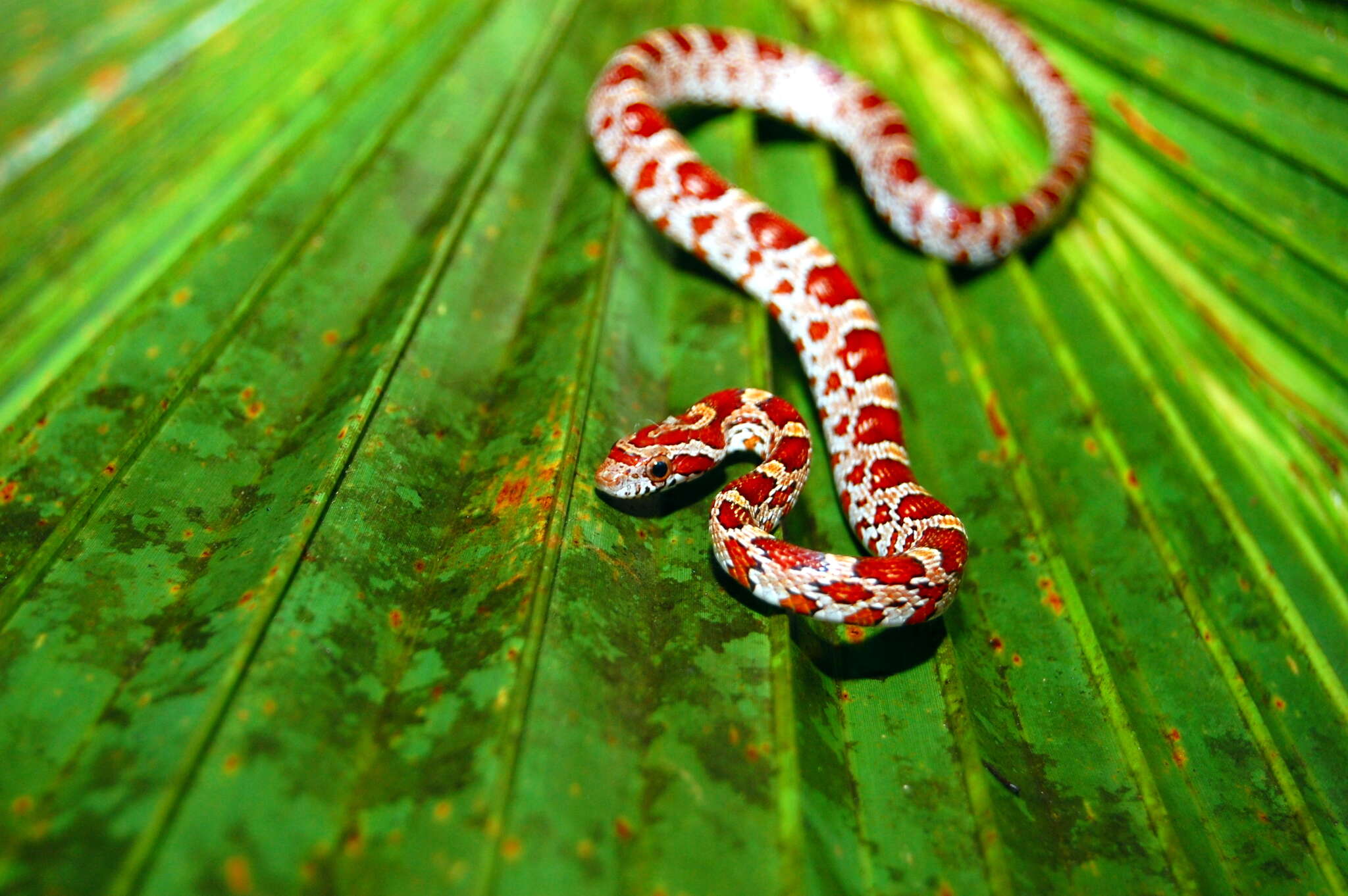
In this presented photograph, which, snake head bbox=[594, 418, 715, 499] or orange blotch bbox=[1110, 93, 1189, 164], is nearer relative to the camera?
→ snake head bbox=[594, 418, 715, 499]

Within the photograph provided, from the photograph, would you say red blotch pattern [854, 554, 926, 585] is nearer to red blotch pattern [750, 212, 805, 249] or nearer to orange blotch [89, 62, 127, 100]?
red blotch pattern [750, 212, 805, 249]

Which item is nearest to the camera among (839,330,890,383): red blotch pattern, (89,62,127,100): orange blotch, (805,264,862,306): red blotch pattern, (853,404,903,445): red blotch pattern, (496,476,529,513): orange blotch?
(496,476,529,513): orange blotch

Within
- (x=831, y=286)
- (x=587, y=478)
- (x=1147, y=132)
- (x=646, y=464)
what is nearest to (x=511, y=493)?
(x=587, y=478)

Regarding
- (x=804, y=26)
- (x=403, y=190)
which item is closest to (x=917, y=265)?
(x=804, y=26)

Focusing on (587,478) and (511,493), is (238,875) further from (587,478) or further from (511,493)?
(587,478)

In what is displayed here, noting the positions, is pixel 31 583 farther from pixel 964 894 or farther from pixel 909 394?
pixel 909 394

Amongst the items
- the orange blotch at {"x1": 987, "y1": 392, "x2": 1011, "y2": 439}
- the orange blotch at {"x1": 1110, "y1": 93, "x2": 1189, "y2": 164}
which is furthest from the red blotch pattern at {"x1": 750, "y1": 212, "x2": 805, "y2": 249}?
the orange blotch at {"x1": 1110, "y1": 93, "x2": 1189, "y2": 164}

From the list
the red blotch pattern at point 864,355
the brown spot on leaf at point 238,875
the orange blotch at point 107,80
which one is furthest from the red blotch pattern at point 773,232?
the orange blotch at point 107,80
